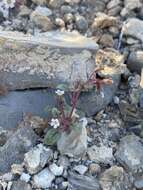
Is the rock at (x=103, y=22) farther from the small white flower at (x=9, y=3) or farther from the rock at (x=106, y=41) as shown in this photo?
the small white flower at (x=9, y=3)

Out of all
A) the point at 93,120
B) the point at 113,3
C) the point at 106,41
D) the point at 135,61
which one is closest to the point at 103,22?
the point at 106,41

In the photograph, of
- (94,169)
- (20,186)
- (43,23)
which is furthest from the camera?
(43,23)

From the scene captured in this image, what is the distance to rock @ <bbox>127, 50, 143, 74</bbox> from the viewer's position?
13.5 feet

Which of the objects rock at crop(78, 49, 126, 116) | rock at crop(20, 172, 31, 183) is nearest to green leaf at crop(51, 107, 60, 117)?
rock at crop(78, 49, 126, 116)

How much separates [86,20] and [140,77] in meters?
0.78

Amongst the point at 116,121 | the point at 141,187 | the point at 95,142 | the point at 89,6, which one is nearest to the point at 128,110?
the point at 116,121

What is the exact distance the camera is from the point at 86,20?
4.50m

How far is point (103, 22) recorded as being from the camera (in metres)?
4.38

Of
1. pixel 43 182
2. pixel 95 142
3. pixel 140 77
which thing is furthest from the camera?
pixel 140 77

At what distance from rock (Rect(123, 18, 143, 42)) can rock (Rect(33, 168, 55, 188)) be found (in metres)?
1.54

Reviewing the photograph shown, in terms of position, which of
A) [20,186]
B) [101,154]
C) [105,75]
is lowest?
[20,186]

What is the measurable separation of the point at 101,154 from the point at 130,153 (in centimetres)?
19

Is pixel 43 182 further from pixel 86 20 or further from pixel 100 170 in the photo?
pixel 86 20

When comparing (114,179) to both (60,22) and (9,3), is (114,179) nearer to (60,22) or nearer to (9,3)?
(60,22)
